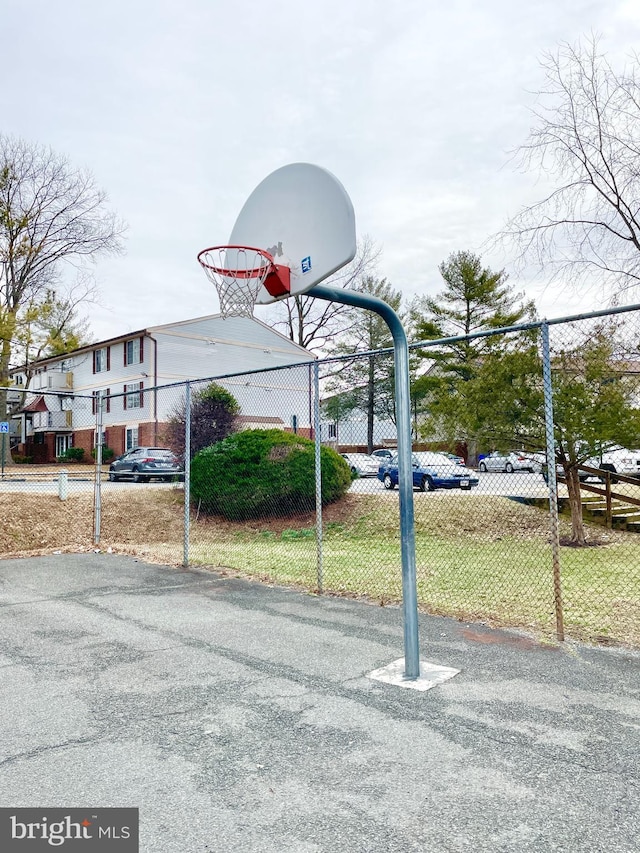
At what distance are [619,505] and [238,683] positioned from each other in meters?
10.8

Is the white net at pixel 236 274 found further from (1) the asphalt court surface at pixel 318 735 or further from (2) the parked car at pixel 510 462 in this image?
(2) the parked car at pixel 510 462

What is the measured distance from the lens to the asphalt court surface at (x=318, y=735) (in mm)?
2229

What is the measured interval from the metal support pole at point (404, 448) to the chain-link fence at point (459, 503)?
1.20 meters

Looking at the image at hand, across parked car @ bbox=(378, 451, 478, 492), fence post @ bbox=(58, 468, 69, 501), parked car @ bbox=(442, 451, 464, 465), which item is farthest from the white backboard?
fence post @ bbox=(58, 468, 69, 501)

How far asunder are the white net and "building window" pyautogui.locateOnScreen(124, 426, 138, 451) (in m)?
22.6

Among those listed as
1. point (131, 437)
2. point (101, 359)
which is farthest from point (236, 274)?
point (101, 359)

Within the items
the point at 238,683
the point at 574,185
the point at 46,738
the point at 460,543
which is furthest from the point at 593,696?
the point at 574,185

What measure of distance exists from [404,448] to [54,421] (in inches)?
1388

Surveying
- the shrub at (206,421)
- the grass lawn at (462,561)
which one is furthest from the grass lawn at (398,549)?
the shrub at (206,421)

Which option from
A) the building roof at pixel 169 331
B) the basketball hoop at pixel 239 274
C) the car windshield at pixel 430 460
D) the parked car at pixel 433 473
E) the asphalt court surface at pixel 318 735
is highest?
the building roof at pixel 169 331

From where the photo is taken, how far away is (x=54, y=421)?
3559cm

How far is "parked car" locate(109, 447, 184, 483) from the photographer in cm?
1390

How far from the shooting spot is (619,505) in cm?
1239

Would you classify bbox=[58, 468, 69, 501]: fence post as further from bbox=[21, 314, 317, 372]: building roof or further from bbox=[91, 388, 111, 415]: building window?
bbox=[21, 314, 317, 372]: building roof
